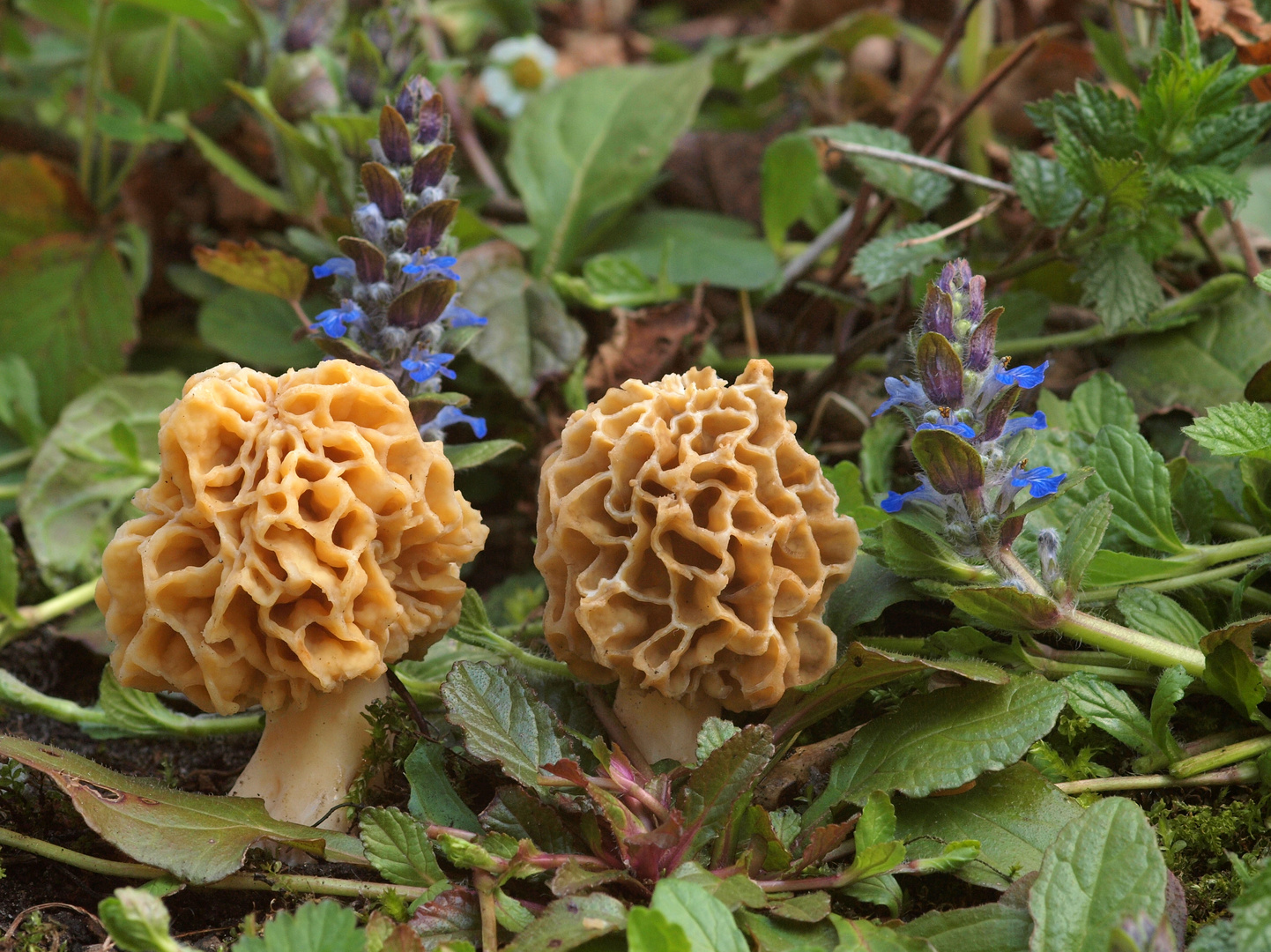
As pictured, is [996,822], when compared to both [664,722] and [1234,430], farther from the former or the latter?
[1234,430]

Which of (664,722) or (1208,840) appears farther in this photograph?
(664,722)

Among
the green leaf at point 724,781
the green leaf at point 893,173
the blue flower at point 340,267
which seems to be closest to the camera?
the green leaf at point 724,781

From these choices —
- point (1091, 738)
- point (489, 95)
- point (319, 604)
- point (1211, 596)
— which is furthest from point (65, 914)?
point (489, 95)

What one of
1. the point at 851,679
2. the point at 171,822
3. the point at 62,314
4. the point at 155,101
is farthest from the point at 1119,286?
the point at 62,314

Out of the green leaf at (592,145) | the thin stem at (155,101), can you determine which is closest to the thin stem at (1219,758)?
the green leaf at (592,145)

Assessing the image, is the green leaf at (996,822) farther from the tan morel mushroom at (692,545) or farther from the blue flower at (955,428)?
the blue flower at (955,428)

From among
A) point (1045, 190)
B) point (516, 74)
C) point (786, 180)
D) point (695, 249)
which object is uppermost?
point (516, 74)
